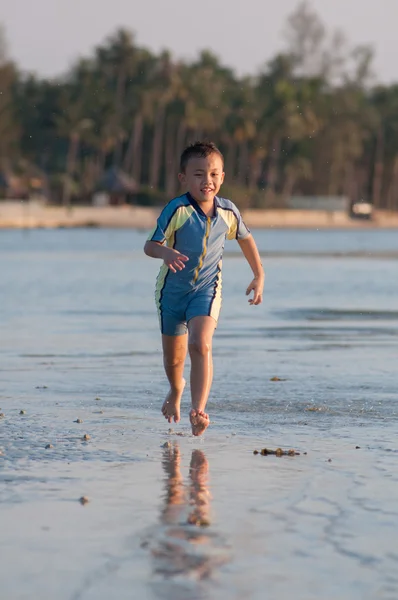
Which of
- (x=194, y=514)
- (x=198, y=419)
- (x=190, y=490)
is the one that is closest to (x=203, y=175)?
(x=198, y=419)

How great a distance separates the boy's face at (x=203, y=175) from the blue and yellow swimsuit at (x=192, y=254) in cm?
10

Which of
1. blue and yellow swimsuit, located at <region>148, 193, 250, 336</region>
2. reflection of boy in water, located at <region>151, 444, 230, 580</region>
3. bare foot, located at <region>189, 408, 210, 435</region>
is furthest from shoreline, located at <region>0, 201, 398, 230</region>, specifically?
reflection of boy in water, located at <region>151, 444, 230, 580</region>

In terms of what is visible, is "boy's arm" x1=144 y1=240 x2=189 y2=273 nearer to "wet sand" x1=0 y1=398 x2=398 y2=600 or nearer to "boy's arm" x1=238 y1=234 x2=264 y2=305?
"boy's arm" x1=238 y1=234 x2=264 y2=305

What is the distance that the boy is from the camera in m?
7.94

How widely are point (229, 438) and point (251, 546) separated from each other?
2.89m

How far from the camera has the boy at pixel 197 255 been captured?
7.94 meters

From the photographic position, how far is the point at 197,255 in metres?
8.05

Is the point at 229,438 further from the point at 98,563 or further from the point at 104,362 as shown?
the point at 104,362

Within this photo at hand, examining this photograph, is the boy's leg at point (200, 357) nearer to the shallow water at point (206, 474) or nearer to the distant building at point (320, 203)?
the shallow water at point (206, 474)

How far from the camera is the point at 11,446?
306 inches

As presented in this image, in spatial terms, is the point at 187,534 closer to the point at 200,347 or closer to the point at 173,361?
the point at 200,347

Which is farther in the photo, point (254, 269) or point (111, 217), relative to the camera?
point (111, 217)

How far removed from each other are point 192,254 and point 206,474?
1533mm

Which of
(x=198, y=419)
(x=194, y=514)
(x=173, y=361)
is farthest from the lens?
(x=173, y=361)
